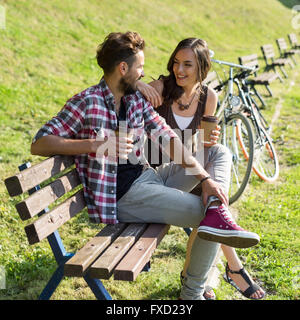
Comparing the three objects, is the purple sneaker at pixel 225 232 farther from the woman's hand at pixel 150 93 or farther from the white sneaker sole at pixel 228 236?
the woman's hand at pixel 150 93

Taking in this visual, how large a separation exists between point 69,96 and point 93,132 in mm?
4960

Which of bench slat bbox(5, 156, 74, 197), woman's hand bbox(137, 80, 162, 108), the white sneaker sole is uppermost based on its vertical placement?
woman's hand bbox(137, 80, 162, 108)

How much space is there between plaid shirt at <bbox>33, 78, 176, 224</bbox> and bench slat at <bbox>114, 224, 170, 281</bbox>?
0.26 m

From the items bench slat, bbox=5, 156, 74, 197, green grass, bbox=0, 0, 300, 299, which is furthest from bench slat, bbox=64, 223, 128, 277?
green grass, bbox=0, 0, 300, 299

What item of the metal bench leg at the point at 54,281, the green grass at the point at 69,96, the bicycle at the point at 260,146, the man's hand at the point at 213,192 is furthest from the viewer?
the bicycle at the point at 260,146

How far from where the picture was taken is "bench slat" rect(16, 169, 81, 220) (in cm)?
242

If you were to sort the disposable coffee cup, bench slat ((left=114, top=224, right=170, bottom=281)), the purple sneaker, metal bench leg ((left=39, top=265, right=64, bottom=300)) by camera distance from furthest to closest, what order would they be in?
1. the disposable coffee cup
2. metal bench leg ((left=39, top=265, right=64, bottom=300))
3. the purple sneaker
4. bench slat ((left=114, top=224, right=170, bottom=281))

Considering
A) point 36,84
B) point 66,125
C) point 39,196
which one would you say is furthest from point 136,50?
point 36,84

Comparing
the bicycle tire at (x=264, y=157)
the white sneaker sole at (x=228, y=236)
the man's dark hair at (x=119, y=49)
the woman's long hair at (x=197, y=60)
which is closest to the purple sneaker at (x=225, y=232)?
the white sneaker sole at (x=228, y=236)

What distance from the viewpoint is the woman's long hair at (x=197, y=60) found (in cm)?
356

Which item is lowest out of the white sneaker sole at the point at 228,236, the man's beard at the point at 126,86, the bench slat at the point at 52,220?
the white sneaker sole at the point at 228,236

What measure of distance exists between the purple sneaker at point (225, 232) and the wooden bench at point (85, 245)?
12.0 inches

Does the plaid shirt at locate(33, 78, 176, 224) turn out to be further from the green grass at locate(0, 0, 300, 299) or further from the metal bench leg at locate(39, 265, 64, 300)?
the green grass at locate(0, 0, 300, 299)

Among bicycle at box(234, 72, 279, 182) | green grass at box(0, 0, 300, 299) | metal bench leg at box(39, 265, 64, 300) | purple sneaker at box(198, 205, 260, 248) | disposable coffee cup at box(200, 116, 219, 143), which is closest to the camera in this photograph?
purple sneaker at box(198, 205, 260, 248)
